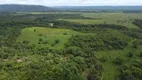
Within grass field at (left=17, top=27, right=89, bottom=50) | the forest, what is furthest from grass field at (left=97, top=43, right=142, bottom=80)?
grass field at (left=17, top=27, right=89, bottom=50)

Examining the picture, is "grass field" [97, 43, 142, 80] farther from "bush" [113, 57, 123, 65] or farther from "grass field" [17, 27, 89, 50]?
"grass field" [17, 27, 89, 50]

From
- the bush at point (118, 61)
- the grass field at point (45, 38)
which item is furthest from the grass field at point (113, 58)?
the grass field at point (45, 38)

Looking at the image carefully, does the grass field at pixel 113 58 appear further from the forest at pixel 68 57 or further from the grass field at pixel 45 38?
the grass field at pixel 45 38

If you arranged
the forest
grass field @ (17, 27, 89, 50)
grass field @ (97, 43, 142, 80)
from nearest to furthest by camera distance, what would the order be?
the forest < grass field @ (97, 43, 142, 80) < grass field @ (17, 27, 89, 50)

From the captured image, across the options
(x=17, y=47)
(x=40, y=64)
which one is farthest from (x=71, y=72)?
(x=17, y=47)

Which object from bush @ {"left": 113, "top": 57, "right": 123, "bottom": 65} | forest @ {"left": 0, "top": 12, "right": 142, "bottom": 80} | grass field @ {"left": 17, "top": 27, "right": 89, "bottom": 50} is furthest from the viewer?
grass field @ {"left": 17, "top": 27, "right": 89, "bottom": 50}

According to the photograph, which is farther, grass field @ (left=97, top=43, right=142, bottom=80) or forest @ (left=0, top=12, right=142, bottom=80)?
grass field @ (left=97, top=43, right=142, bottom=80)

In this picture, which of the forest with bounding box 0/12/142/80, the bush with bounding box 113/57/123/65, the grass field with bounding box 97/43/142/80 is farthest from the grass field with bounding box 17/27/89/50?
the bush with bounding box 113/57/123/65

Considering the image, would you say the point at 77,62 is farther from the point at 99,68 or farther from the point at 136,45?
the point at 136,45

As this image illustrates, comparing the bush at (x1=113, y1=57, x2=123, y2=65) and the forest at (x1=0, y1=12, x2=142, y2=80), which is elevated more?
the forest at (x1=0, y1=12, x2=142, y2=80)
